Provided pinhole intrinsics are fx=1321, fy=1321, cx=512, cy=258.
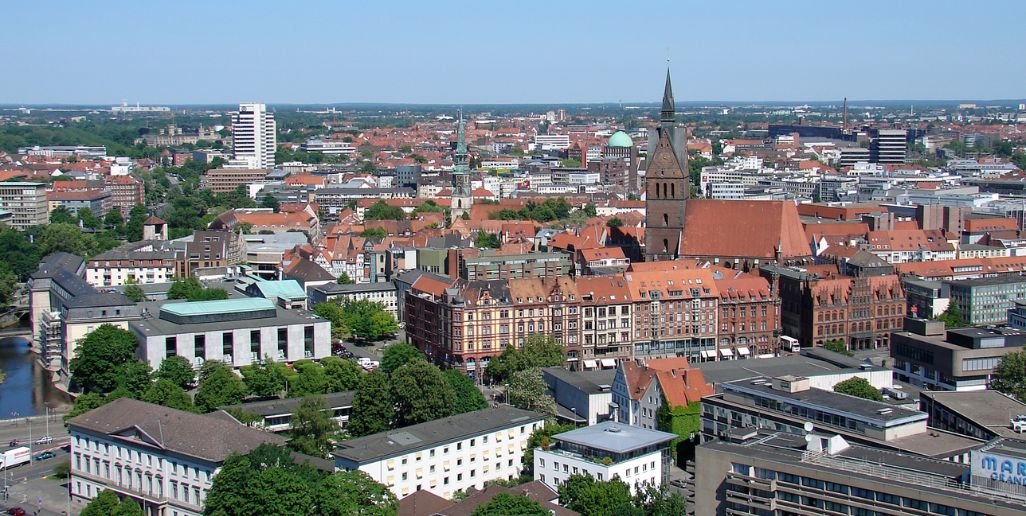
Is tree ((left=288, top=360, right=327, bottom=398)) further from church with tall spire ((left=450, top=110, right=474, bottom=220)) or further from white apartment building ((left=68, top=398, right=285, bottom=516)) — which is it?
church with tall spire ((left=450, top=110, right=474, bottom=220))

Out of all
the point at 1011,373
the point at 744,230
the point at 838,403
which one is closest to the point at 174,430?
the point at 838,403

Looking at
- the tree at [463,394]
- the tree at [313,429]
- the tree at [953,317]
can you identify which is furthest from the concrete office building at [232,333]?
the tree at [953,317]

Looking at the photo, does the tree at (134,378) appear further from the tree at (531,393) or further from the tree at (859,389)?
the tree at (859,389)

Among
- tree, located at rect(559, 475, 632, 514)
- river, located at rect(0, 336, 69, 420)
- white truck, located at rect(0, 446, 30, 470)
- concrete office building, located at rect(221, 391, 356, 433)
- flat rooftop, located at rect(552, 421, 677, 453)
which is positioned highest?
flat rooftop, located at rect(552, 421, 677, 453)

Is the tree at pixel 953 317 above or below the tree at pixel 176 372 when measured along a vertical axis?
above

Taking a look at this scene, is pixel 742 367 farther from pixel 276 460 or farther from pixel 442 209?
pixel 442 209

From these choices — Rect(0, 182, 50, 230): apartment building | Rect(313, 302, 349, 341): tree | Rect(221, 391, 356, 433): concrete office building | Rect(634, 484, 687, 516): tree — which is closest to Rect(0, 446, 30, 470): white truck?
Rect(221, 391, 356, 433): concrete office building

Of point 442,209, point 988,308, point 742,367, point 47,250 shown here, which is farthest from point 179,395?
point 442,209
